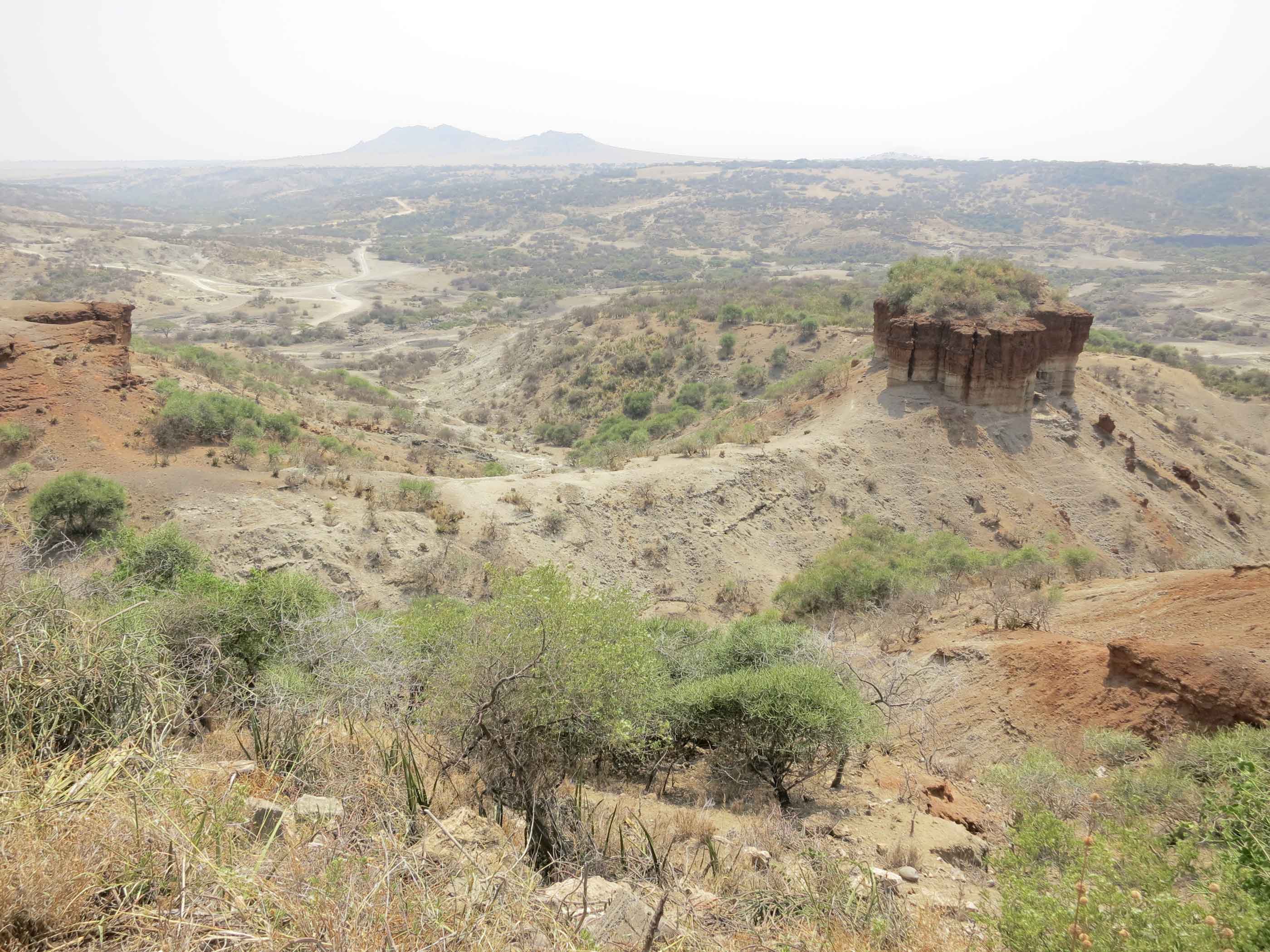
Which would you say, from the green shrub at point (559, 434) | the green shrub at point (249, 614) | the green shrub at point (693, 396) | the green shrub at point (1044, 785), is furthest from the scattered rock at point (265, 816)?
the green shrub at point (693, 396)

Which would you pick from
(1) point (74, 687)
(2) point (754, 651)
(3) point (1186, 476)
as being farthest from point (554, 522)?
(3) point (1186, 476)

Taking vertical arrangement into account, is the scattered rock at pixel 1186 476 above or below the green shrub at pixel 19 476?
below

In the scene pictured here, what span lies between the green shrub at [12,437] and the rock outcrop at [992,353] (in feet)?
76.5

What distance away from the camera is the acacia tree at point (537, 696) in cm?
556

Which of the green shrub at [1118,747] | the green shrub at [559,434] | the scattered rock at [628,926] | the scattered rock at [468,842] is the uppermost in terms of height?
the scattered rock at [628,926]

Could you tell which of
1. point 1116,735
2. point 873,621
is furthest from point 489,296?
point 1116,735

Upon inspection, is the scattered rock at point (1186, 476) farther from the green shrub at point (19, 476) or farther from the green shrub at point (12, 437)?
the green shrub at point (12, 437)

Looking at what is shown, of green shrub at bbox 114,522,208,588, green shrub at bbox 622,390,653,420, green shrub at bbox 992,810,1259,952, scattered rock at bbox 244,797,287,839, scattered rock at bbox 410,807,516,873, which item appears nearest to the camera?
green shrub at bbox 992,810,1259,952

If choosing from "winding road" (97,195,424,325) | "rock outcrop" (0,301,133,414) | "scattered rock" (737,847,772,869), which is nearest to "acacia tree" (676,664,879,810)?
"scattered rock" (737,847,772,869)

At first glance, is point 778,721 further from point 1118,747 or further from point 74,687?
point 74,687

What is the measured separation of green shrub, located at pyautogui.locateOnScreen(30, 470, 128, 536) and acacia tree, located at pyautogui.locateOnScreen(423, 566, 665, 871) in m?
10.9

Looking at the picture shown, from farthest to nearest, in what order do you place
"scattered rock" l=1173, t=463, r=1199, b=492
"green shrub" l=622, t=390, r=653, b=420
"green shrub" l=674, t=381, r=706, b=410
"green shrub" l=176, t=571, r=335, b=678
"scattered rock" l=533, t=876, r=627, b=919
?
"green shrub" l=622, t=390, r=653, b=420 < "green shrub" l=674, t=381, r=706, b=410 < "scattered rock" l=1173, t=463, r=1199, b=492 < "green shrub" l=176, t=571, r=335, b=678 < "scattered rock" l=533, t=876, r=627, b=919

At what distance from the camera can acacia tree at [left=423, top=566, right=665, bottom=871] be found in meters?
5.56

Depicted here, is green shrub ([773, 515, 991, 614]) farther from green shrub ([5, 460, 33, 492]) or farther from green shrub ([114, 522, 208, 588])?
green shrub ([5, 460, 33, 492])
